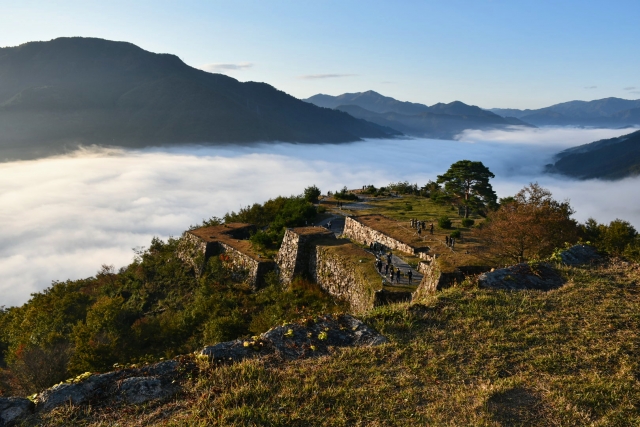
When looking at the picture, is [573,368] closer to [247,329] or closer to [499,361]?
[499,361]

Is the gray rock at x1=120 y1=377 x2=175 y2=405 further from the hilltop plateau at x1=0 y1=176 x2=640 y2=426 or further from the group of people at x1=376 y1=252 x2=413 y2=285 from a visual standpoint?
the group of people at x1=376 y1=252 x2=413 y2=285

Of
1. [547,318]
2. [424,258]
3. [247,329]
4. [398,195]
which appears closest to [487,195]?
[398,195]

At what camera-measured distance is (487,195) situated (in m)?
42.8

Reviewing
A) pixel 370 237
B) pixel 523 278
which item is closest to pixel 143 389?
pixel 523 278

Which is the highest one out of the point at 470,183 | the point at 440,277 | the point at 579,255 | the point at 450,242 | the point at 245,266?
the point at 470,183

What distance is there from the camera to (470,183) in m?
43.9

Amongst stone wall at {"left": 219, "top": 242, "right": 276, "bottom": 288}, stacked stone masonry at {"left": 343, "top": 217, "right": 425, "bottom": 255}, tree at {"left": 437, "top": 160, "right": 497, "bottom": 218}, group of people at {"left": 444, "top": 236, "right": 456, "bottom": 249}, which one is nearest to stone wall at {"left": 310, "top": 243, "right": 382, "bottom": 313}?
stacked stone masonry at {"left": 343, "top": 217, "right": 425, "bottom": 255}

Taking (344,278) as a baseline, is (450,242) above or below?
above

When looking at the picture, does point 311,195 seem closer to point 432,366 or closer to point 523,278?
point 523,278

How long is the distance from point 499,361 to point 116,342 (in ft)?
77.6

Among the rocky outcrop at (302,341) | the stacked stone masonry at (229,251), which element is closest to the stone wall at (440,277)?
the rocky outcrop at (302,341)

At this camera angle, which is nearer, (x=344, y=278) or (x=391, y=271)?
(x=391, y=271)

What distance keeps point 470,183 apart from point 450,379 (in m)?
40.1

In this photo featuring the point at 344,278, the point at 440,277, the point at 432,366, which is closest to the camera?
the point at 432,366
